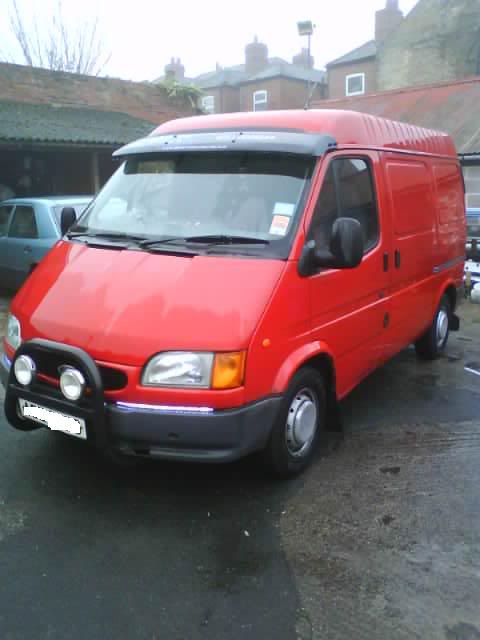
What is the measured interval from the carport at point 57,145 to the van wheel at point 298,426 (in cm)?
958

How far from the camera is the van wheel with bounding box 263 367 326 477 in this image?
137 inches

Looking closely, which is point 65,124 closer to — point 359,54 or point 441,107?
point 441,107

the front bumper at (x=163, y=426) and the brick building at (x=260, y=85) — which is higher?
the brick building at (x=260, y=85)

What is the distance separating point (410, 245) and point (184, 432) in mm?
2897

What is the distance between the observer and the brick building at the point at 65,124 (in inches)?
496

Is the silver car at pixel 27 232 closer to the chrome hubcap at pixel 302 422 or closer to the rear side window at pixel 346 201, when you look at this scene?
the rear side window at pixel 346 201

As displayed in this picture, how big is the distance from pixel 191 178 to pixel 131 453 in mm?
1892

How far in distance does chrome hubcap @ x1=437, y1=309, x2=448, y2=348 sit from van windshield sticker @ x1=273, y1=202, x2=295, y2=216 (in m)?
3.23

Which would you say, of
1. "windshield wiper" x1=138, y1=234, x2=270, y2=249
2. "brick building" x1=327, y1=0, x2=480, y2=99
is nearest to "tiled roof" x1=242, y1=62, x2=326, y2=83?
"brick building" x1=327, y1=0, x2=480, y2=99

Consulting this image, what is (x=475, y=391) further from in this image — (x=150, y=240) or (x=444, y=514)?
(x=150, y=240)

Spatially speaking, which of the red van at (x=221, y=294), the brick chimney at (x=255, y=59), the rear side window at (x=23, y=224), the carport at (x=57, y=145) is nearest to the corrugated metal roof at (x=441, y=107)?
the carport at (x=57, y=145)

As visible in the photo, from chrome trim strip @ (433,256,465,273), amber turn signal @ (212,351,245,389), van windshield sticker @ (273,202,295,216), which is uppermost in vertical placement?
van windshield sticker @ (273,202,295,216)

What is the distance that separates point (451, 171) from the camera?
6379 mm

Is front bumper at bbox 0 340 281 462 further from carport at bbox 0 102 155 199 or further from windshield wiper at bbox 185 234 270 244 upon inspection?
carport at bbox 0 102 155 199
